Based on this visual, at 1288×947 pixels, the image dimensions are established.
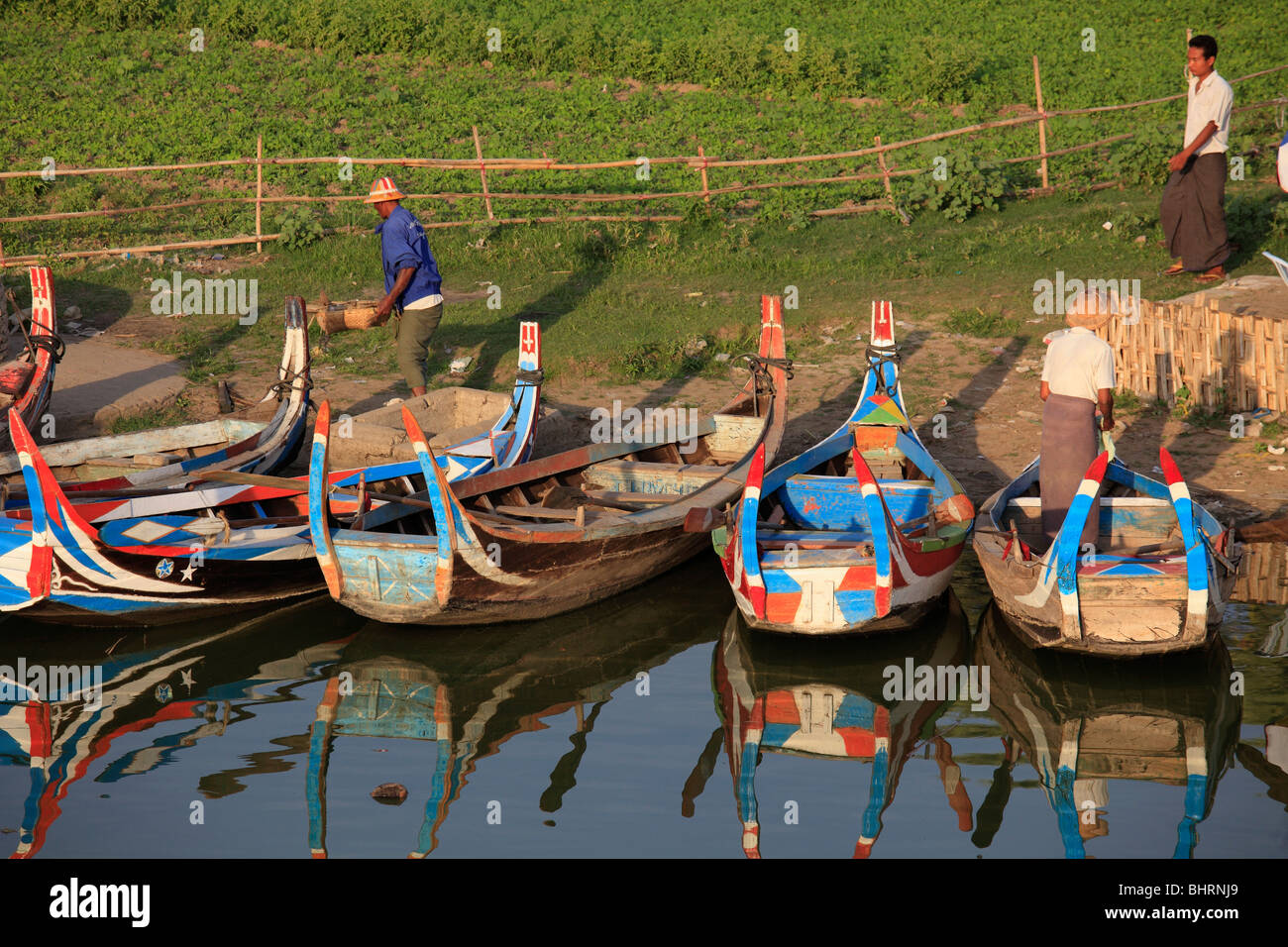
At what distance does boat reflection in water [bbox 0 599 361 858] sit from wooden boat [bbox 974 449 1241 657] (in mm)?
3800

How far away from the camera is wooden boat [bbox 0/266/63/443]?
938cm

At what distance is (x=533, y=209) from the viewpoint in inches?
618

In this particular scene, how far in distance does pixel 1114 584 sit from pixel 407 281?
19.1 feet

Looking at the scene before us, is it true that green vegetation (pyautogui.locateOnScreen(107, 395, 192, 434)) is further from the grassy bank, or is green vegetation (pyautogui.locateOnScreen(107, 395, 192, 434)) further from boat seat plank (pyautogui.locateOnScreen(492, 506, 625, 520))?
boat seat plank (pyautogui.locateOnScreen(492, 506, 625, 520))

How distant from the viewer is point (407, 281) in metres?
9.86

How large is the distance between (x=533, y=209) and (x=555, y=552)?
9318mm

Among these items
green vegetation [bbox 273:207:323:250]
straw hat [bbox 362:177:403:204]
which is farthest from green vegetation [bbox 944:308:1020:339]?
green vegetation [bbox 273:207:323:250]

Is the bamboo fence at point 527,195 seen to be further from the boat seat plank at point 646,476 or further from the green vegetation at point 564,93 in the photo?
the boat seat plank at point 646,476

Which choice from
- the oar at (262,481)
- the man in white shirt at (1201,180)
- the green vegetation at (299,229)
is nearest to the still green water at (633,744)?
the oar at (262,481)

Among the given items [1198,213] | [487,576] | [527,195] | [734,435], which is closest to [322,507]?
[487,576]

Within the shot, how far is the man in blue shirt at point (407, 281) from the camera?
9797 millimetres

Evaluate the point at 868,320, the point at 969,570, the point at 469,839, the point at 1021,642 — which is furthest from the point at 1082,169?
the point at 469,839

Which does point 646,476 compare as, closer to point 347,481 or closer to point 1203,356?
point 347,481

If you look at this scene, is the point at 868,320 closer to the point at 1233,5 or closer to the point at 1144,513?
the point at 1144,513
